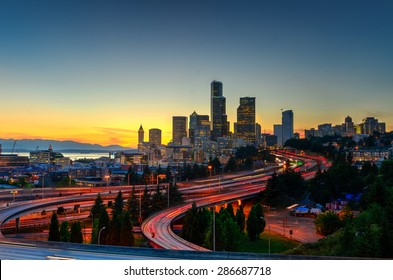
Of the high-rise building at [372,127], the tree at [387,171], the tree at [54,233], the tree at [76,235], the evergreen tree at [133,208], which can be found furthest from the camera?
the high-rise building at [372,127]

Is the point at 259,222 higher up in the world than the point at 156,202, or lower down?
lower down

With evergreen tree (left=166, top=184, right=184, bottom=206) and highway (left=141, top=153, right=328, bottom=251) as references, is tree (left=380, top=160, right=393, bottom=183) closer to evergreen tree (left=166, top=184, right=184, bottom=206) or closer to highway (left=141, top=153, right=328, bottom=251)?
highway (left=141, top=153, right=328, bottom=251)

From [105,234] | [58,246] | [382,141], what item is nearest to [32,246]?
[58,246]

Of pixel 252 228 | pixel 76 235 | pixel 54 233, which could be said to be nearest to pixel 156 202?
pixel 252 228

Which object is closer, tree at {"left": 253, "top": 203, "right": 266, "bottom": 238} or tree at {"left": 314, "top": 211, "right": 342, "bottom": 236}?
tree at {"left": 314, "top": 211, "right": 342, "bottom": 236}

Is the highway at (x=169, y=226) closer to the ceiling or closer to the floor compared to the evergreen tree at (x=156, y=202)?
closer to the floor

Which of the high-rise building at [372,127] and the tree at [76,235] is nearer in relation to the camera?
the tree at [76,235]

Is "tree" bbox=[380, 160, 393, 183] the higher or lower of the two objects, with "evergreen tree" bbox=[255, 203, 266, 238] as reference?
higher

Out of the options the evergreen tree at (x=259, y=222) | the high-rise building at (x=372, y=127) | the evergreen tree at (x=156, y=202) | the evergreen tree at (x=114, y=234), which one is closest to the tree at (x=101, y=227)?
the evergreen tree at (x=114, y=234)

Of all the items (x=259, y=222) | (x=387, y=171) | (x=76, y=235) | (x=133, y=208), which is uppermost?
(x=387, y=171)

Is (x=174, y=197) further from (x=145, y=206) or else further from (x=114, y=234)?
(x=114, y=234)

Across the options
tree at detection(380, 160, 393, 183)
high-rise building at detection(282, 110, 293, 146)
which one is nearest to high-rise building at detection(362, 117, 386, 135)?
high-rise building at detection(282, 110, 293, 146)

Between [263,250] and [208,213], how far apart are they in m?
2.81

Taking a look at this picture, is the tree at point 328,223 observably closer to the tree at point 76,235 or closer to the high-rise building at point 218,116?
the tree at point 76,235
